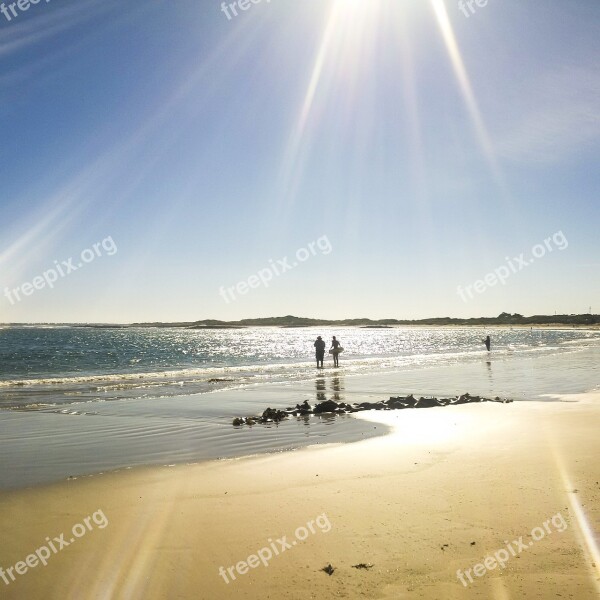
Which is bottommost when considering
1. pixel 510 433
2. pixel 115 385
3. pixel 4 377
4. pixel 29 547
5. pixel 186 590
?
pixel 510 433

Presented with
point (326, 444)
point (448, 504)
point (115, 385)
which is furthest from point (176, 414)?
point (115, 385)

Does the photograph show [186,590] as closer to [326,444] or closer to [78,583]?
[78,583]

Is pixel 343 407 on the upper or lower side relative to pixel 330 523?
upper

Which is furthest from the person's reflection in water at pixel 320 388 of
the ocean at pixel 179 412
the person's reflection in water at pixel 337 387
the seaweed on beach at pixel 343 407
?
the seaweed on beach at pixel 343 407

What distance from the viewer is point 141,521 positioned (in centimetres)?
658

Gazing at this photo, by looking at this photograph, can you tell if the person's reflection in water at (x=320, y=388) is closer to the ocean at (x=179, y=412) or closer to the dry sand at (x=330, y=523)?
the ocean at (x=179, y=412)

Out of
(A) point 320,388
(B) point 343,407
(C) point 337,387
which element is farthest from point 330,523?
(C) point 337,387

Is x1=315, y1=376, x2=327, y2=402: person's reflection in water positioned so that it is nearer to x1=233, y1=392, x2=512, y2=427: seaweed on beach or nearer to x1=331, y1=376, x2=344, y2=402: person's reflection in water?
x1=331, y1=376, x2=344, y2=402: person's reflection in water

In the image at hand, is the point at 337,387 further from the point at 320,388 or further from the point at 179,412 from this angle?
the point at 179,412

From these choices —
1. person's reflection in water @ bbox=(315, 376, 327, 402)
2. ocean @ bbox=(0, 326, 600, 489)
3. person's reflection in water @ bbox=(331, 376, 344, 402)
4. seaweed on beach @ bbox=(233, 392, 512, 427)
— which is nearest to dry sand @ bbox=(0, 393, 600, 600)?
ocean @ bbox=(0, 326, 600, 489)

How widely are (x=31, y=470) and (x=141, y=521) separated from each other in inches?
157

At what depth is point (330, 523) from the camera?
634cm

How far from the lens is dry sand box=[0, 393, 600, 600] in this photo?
4.93 m

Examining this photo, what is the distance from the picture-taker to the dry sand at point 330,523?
16.2ft
